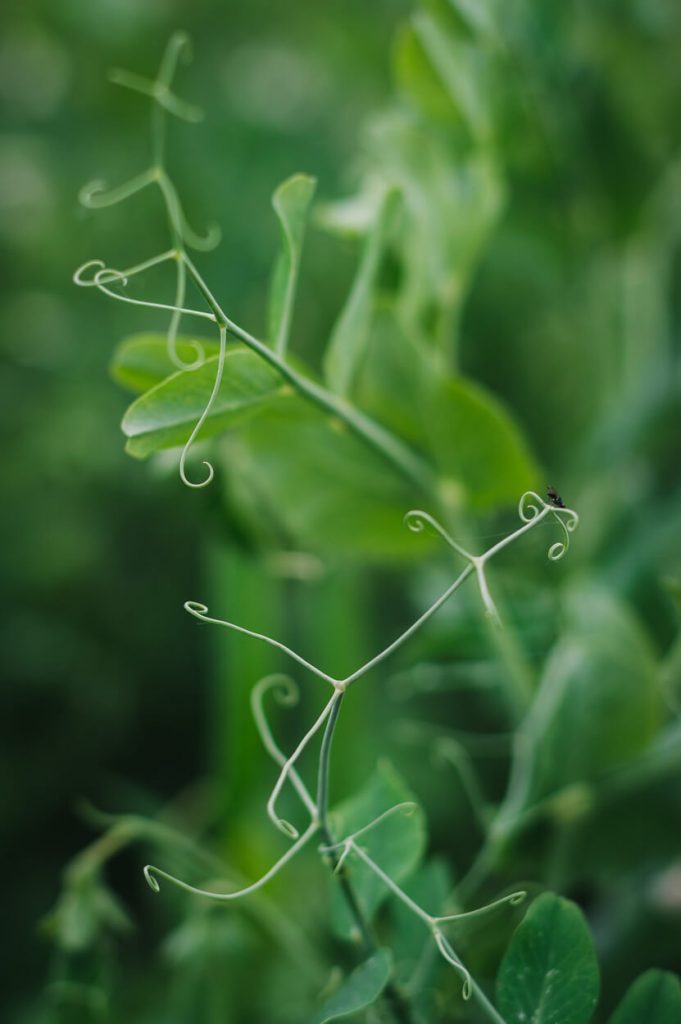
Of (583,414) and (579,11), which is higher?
(579,11)

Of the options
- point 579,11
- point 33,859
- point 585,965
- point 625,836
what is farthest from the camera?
point 33,859

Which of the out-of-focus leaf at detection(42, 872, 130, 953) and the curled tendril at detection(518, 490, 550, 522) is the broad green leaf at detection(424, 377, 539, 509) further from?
the out-of-focus leaf at detection(42, 872, 130, 953)

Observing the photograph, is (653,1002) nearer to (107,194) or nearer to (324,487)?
(324,487)

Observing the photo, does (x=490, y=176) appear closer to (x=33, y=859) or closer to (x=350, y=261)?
(x=350, y=261)

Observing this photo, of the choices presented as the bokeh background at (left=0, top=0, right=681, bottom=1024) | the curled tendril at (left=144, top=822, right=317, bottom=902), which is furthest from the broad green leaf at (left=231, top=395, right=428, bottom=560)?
the curled tendril at (left=144, top=822, right=317, bottom=902)

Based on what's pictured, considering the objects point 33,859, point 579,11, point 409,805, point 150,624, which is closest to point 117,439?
point 150,624
